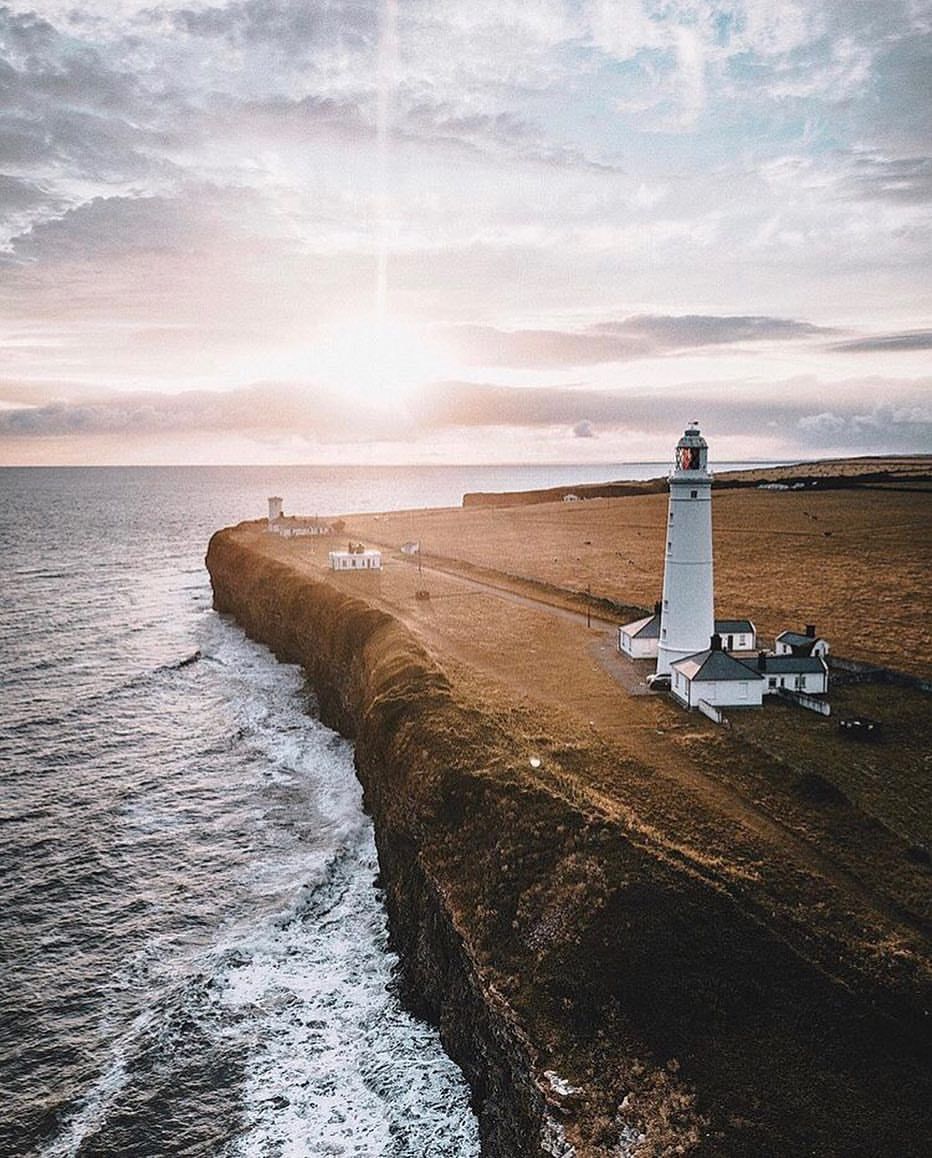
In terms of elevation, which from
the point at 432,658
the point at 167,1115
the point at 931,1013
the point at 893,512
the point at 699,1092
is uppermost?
the point at 893,512

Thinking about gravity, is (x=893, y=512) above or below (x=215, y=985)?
above

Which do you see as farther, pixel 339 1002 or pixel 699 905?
pixel 339 1002

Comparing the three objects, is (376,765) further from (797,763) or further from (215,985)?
(797,763)

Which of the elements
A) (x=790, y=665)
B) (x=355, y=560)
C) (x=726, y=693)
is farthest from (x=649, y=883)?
(x=355, y=560)

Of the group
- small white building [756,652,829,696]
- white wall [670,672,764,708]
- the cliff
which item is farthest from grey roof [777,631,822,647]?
the cliff

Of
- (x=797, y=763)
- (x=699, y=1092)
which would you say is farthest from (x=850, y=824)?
(x=699, y=1092)

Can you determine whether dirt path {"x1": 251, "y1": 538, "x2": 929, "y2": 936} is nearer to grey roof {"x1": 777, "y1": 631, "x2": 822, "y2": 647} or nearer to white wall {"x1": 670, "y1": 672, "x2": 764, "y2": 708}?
white wall {"x1": 670, "y1": 672, "x2": 764, "y2": 708}

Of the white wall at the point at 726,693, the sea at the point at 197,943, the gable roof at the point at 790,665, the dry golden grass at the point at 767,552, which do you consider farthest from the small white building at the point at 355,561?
the gable roof at the point at 790,665

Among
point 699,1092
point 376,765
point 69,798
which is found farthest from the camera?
point 69,798
